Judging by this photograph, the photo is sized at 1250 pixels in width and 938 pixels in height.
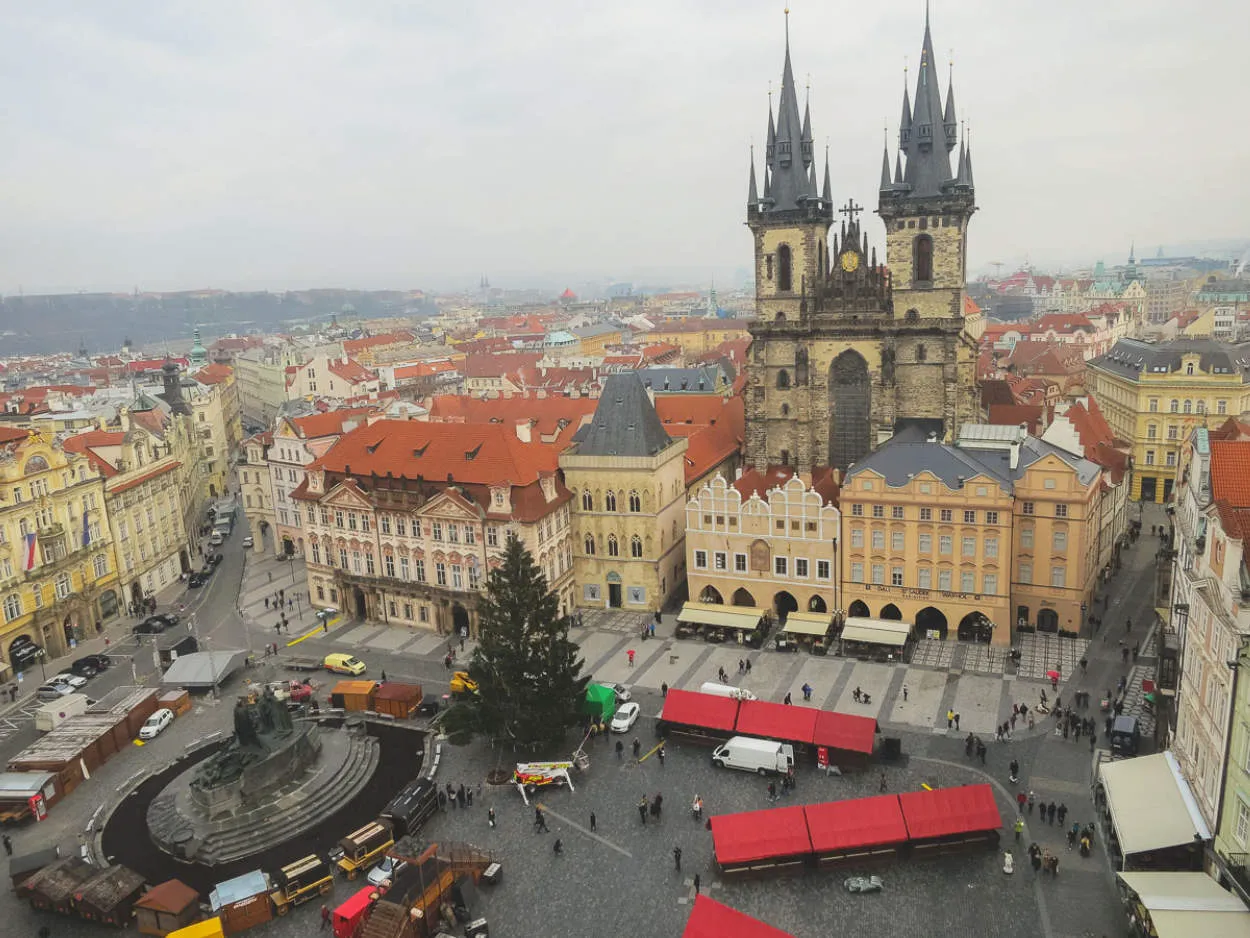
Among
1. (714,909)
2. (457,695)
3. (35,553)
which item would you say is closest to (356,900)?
(714,909)

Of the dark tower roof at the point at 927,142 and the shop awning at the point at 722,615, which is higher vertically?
the dark tower roof at the point at 927,142

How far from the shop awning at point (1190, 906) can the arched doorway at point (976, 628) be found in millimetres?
26645

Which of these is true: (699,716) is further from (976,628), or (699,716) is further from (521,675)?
(976,628)

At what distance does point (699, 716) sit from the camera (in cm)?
4800

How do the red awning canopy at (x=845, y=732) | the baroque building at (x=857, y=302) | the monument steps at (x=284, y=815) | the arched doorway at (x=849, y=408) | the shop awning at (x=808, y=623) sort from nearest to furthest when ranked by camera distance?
the monument steps at (x=284, y=815) < the red awning canopy at (x=845, y=732) < the shop awning at (x=808, y=623) < the baroque building at (x=857, y=302) < the arched doorway at (x=849, y=408)

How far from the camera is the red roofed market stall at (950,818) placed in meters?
37.8

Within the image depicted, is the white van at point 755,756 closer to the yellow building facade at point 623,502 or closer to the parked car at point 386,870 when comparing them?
the parked car at point 386,870

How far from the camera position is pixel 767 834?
3766 cm

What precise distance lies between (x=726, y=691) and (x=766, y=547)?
14819mm

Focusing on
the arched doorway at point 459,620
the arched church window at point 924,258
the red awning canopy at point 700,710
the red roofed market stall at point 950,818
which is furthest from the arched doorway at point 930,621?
the arched doorway at point 459,620

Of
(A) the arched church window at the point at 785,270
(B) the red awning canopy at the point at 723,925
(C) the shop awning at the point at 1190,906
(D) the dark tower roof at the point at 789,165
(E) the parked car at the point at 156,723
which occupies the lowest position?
(E) the parked car at the point at 156,723

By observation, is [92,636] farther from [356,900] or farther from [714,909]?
[714,909]

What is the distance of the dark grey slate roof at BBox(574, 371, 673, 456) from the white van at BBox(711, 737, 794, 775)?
82.4 ft

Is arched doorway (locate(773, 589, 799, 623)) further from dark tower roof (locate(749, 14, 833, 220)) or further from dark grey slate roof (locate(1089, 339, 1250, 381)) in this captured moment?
dark grey slate roof (locate(1089, 339, 1250, 381))
